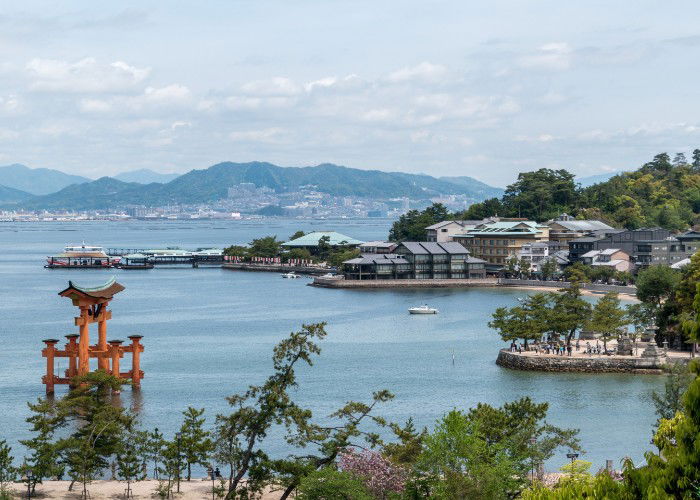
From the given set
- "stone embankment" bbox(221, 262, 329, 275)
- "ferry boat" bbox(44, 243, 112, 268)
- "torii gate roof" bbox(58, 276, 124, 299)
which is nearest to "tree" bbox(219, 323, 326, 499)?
"torii gate roof" bbox(58, 276, 124, 299)

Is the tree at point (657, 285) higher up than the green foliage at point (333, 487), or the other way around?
the tree at point (657, 285)

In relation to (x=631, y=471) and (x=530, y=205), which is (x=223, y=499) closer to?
(x=631, y=471)

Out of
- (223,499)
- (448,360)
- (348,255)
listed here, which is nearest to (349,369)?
(448,360)

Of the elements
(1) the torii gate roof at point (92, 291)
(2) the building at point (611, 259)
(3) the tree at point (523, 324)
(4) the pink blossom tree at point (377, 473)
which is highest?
(2) the building at point (611, 259)

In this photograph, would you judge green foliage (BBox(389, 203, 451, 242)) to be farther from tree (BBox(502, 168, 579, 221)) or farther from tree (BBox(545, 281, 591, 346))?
tree (BBox(545, 281, 591, 346))

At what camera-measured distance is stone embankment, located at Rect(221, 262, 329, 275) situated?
88.5 m

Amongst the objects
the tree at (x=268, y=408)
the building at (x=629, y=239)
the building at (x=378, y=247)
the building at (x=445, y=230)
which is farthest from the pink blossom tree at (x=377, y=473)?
the building at (x=445, y=230)

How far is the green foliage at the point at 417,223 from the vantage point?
300 ft

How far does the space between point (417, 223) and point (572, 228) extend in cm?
1542

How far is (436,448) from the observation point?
A: 14.0 metres

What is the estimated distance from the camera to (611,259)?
237 feet

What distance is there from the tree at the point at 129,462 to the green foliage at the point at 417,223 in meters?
70.5

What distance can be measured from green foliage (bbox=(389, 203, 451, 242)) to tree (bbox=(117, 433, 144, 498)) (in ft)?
231

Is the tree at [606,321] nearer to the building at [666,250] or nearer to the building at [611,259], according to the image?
the building at [611,259]
